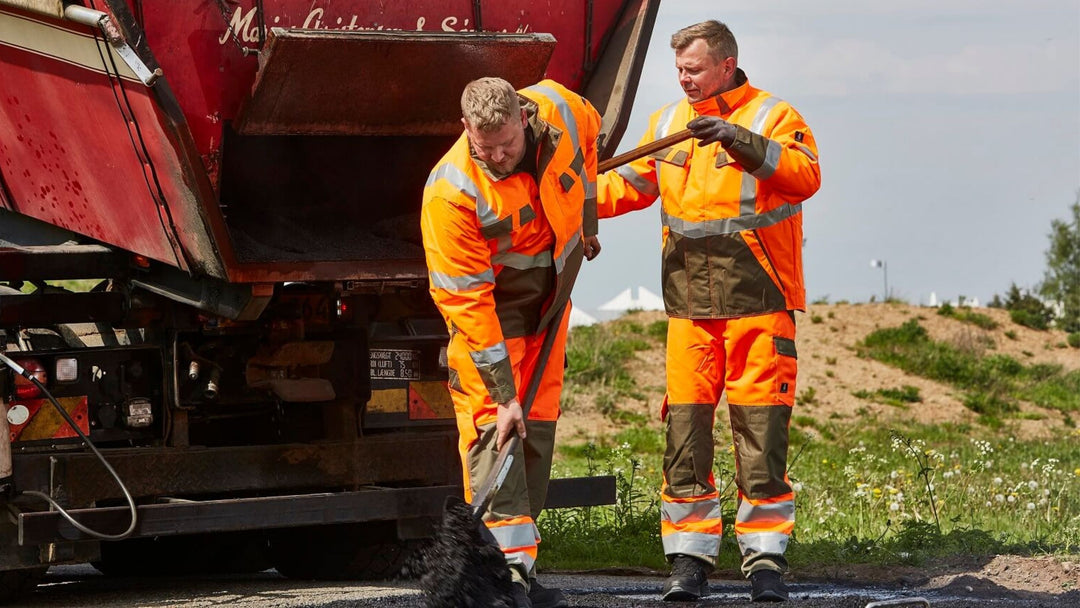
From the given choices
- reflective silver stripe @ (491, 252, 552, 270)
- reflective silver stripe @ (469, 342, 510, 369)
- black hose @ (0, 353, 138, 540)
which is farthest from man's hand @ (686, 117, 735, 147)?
black hose @ (0, 353, 138, 540)

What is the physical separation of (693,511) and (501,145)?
159 centimetres

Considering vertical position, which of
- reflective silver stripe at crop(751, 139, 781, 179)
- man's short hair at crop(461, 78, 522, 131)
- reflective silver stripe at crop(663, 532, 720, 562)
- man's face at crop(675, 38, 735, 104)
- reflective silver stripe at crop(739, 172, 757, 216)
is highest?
man's face at crop(675, 38, 735, 104)

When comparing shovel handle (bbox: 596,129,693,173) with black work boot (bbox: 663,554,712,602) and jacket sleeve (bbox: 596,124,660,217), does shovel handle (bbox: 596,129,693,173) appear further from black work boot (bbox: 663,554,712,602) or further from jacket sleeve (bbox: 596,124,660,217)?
black work boot (bbox: 663,554,712,602)

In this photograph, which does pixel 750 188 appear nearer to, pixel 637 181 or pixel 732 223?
pixel 732 223

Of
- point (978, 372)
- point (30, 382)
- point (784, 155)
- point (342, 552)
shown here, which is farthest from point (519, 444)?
point (978, 372)

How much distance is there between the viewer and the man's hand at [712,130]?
5.10 metres

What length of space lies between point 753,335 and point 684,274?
1.13 ft

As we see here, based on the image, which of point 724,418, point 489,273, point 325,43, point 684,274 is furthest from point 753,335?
point 724,418

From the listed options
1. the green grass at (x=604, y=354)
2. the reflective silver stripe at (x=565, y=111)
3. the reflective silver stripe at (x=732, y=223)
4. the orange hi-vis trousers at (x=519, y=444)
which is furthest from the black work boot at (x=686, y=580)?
the green grass at (x=604, y=354)

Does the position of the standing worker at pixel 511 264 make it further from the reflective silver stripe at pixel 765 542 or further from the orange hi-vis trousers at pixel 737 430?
the reflective silver stripe at pixel 765 542

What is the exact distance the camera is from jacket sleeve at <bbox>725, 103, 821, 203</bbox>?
512 centimetres

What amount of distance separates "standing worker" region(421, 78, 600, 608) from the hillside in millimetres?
7293

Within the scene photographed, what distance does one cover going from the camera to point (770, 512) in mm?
5324

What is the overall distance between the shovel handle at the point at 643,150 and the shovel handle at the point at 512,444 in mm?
582
